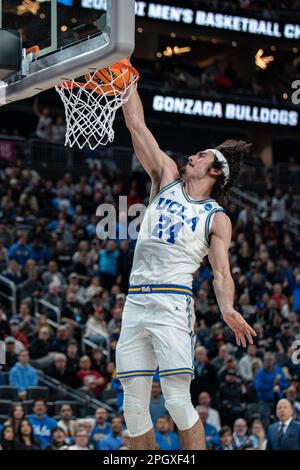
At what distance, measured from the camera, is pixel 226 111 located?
26.7 meters

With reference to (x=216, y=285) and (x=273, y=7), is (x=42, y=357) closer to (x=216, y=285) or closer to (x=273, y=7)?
(x=216, y=285)

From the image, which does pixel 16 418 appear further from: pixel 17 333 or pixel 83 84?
pixel 83 84

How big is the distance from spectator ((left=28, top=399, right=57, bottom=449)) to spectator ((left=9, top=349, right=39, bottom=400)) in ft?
3.44

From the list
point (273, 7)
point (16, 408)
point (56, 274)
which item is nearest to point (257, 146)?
point (273, 7)

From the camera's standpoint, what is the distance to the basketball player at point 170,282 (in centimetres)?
738

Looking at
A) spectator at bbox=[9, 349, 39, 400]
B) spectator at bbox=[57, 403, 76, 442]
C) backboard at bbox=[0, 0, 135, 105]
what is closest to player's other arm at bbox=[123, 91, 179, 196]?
backboard at bbox=[0, 0, 135, 105]

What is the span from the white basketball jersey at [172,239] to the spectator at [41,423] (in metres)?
6.24

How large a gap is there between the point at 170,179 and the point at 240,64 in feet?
91.4

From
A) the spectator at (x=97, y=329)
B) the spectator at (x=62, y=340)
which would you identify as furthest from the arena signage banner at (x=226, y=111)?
the spectator at (x=62, y=340)

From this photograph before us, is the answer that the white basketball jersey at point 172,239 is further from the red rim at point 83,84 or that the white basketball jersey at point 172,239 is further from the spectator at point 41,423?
the spectator at point 41,423

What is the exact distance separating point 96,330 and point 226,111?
1159 cm

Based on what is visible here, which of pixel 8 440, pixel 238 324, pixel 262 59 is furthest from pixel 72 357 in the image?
pixel 262 59

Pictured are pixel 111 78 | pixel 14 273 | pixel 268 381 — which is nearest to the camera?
pixel 111 78

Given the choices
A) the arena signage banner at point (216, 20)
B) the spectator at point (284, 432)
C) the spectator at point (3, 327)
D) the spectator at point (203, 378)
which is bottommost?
the spectator at point (284, 432)
